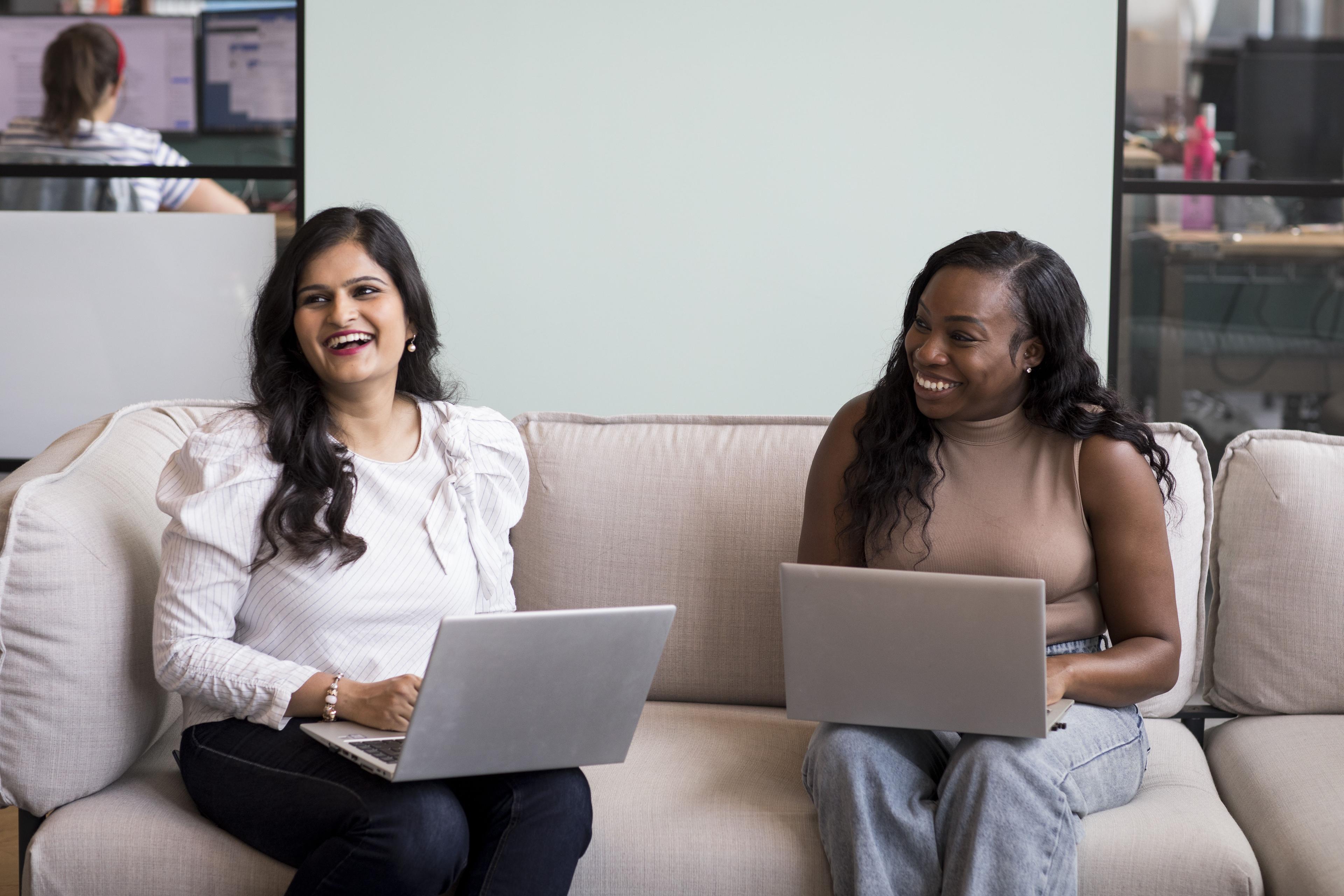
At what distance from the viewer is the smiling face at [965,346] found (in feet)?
5.30

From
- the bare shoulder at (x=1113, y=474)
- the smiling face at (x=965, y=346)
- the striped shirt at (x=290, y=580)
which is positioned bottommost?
the striped shirt at (x=290, y=580)

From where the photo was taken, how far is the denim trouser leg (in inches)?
53.4

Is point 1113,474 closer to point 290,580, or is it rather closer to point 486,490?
point 486,490

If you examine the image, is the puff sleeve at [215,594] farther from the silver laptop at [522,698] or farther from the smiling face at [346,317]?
the smiling face at [346,317]

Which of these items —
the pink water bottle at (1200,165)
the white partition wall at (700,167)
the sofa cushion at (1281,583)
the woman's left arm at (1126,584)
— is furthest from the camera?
the pink water bottle at (1200,165)

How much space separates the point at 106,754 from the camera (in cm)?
152

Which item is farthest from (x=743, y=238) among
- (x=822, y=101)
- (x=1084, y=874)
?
(x=1084, y=874)

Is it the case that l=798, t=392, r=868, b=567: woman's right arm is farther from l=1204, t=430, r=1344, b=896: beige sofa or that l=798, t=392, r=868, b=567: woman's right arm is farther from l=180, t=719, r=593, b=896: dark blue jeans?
l=1204, t=430, r=1344, b=896: beige sofa

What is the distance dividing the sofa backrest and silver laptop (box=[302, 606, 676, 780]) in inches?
19.0

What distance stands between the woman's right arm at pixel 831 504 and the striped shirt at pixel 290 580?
1.54 feet

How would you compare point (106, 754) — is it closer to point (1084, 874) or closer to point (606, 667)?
point (606, 667)


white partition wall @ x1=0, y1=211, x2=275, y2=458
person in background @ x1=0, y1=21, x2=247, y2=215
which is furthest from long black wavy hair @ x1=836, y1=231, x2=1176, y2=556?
person in background @ x1=0, y1=21, x2=247, y2=215

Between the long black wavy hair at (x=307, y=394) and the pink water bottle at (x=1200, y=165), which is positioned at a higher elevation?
the pink water bottle at (x=1200, y=165)

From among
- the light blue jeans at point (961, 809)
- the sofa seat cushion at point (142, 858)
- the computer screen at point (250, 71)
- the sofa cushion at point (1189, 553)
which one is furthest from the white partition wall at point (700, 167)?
the sofa seat cushion at point (142, 858)
